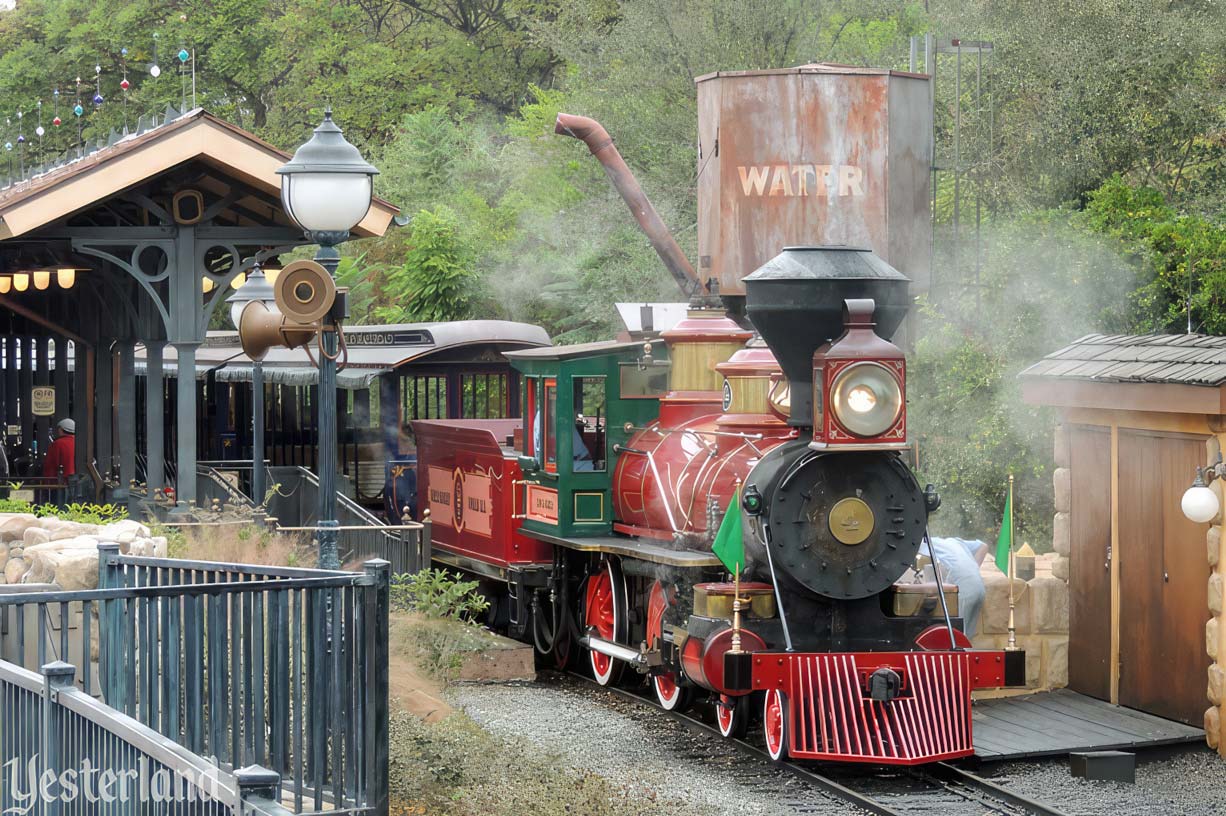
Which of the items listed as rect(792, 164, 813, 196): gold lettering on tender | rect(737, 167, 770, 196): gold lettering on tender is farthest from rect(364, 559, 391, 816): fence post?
rect(792, 164, 813, 196): gold lettering on tender

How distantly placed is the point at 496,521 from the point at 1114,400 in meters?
5.75

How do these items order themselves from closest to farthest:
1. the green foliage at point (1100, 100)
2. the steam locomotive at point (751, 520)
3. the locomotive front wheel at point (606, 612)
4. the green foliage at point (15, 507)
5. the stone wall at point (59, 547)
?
the stone wall at point (59, 547) < the steam locomotive at point (751, 520) < the green foliage at point (15, 507) < the locomotive front wheel at point (606, 612) < the green foliage at point (1100, 100)

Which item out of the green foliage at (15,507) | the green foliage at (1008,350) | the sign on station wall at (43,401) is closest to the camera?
the green foliage at (15,507)

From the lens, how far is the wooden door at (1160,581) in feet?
32.2

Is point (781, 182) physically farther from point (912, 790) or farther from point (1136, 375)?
point (912, 790)

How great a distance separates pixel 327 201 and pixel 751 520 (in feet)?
11.3

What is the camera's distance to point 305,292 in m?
7.94

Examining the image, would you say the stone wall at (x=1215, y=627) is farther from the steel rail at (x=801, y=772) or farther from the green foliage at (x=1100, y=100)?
the green foliage at (x=1100, y=100)

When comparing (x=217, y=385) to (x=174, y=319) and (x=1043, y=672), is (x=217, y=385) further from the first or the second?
(x=1043, y=672)

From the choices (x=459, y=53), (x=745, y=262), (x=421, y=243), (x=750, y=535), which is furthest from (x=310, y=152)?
(x=459, y=53)

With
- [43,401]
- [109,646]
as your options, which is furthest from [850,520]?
[43,401]

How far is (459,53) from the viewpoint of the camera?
130ft

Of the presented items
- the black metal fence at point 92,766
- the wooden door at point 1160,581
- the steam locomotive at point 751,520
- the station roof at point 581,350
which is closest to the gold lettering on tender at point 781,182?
the steam locomotive at point 751,520

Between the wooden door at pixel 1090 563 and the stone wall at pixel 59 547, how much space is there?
6094 mm
